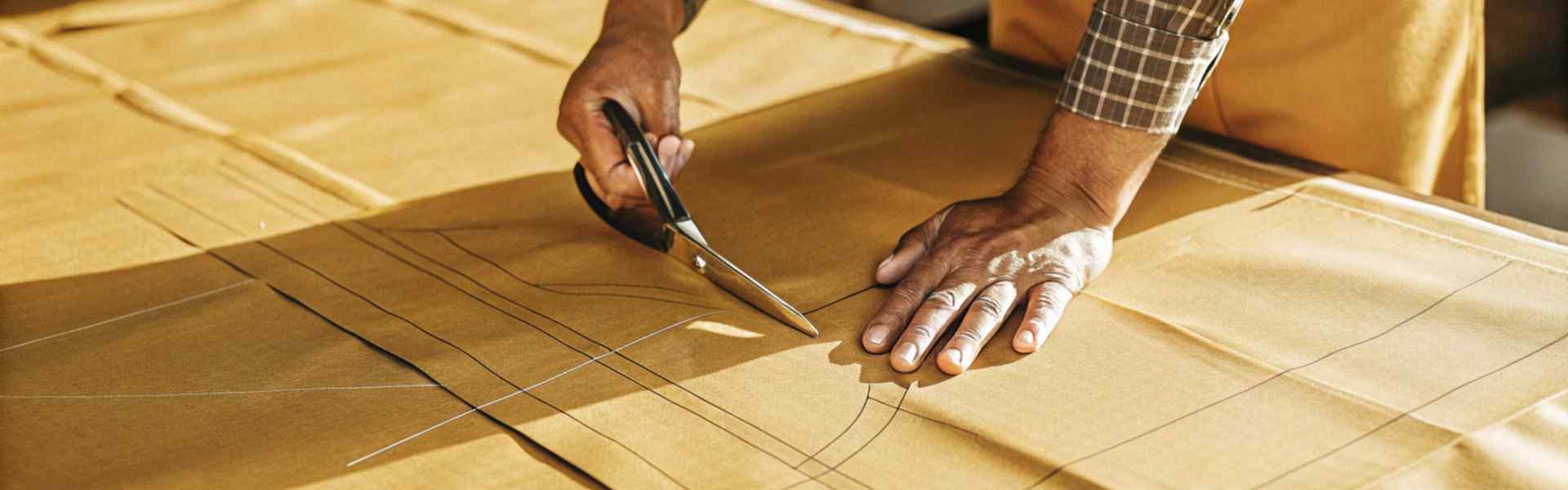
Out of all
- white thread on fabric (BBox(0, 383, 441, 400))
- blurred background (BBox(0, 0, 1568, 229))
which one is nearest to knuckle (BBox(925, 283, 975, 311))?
white thread on fabric (BBox(0, 383, 441, 400))

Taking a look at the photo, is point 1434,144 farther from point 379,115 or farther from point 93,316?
point 93,316

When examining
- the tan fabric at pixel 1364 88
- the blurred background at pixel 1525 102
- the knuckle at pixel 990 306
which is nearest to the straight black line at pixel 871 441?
the knuckle at pixel 990 306

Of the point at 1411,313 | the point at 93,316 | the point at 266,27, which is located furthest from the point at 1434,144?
the point at 266,27

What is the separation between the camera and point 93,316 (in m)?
0.84

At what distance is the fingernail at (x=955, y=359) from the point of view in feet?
2.50

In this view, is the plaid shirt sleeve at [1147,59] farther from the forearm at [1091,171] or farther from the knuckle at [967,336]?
the knuckle at [967,336]

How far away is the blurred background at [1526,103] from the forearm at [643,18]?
135 cm

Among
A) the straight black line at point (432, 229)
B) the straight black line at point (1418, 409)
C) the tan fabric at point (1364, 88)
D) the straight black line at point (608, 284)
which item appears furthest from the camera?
the tan fabric at point (1364, 88)

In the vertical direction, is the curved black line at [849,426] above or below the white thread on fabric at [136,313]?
below

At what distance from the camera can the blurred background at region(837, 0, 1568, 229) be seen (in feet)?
7.00

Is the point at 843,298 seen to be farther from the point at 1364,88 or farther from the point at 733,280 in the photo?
the point at 1364,88

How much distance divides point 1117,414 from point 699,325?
294 millimetres

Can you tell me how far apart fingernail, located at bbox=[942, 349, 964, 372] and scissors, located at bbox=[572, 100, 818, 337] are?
0.32 ft

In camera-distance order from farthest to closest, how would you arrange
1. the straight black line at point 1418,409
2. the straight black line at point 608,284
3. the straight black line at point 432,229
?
the straight black line at point 432,229, the straight black line at point 608,284, the straight black line at point 1418,409
